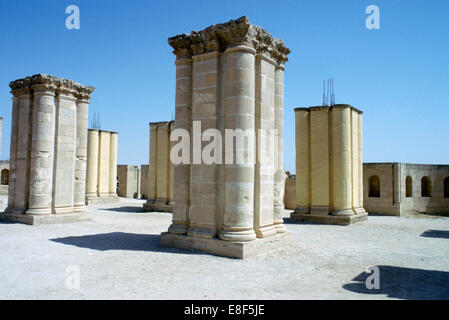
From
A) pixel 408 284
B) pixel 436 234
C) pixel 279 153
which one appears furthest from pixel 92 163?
pixel 408 284

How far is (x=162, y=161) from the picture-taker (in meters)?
18.7

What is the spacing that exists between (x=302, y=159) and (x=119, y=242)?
8.93 m

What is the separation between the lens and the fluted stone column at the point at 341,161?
13.8 meters

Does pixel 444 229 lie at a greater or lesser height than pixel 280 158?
lesser

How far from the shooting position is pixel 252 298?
4734 millimetres

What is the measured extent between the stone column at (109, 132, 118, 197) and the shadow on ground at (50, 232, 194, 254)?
12907 mm

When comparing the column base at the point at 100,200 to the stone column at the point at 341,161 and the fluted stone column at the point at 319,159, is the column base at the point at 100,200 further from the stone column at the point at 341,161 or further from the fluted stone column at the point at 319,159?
the stone column at the point at 341,161

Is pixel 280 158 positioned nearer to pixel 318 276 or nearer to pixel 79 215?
pixel 318 276

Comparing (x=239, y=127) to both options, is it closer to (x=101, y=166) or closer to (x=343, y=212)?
(x=343, y=212)

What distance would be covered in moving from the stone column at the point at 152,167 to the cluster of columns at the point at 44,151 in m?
5.45

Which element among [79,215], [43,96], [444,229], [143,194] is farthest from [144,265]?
[143,194]

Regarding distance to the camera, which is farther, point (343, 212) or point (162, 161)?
point (162, 161)
